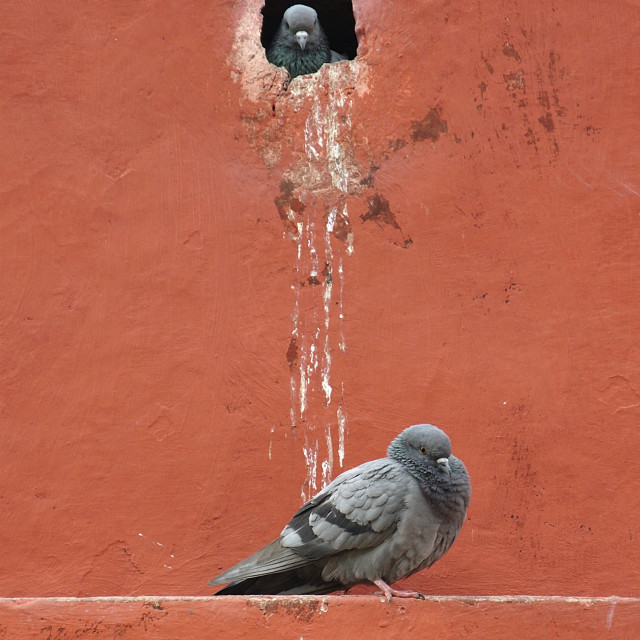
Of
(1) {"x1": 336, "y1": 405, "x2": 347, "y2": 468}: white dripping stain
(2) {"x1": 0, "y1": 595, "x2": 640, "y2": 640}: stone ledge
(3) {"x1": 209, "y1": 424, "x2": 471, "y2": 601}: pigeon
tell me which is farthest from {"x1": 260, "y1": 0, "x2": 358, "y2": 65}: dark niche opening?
(2) {"x1": 0, "y1": 595, "x2": 640, "y2": 640}: stone ledge

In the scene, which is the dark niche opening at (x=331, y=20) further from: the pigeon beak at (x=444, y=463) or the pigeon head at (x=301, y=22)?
the pigeon beak at (x=444, y=463)

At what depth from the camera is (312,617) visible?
429 cm

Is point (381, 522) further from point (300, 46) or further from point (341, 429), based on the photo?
point (300, 46)

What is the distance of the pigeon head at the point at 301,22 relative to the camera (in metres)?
6.50

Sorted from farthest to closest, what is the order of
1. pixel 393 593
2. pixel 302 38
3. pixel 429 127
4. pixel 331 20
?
1. pixel 331 20
2. pixel 302 38
3. pixel 429 127
4. pixel 393 593

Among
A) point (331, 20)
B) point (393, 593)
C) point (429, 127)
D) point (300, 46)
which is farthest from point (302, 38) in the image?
point (393, 593)

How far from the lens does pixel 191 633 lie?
4.26 meters

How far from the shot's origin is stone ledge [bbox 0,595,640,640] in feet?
14.0

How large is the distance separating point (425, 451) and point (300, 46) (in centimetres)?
269

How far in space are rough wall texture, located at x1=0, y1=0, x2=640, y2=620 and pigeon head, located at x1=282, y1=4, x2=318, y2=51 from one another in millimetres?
471

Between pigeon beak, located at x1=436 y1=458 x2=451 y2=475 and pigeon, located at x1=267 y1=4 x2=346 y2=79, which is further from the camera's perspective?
pigeon, located at x1=267 y1=4 x2=346 y2=79

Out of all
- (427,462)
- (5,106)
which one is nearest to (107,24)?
(5,106)

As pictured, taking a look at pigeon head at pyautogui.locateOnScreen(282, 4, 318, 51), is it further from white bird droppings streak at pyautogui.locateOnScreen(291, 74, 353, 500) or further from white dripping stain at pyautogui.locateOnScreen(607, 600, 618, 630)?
white dripping stain at pyautogui.locateOnScreen(607, 600, 618, 630)

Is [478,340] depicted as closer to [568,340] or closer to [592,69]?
[568,340]
